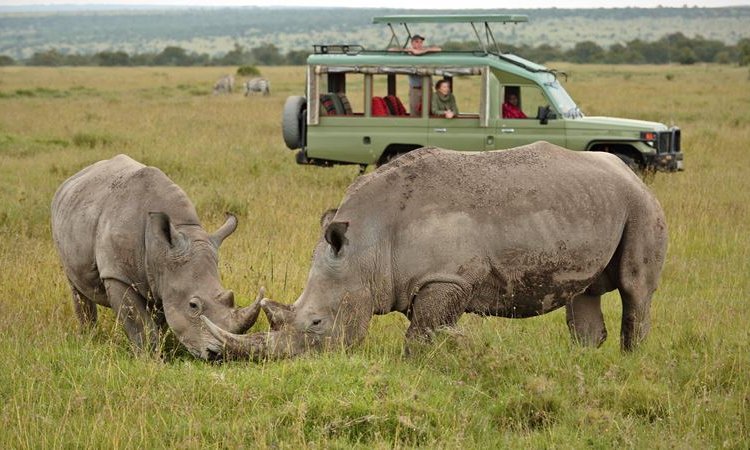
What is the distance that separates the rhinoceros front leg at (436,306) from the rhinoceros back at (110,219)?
1.73 meters

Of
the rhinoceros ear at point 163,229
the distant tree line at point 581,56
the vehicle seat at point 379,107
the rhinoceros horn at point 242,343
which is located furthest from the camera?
the distant tree line at point 581,56

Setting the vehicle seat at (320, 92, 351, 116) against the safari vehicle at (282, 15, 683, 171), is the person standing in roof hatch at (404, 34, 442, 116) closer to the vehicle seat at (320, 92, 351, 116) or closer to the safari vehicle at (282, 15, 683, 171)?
the safari vehicle at (282, 15, 683, 171)

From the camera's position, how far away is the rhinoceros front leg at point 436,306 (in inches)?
259

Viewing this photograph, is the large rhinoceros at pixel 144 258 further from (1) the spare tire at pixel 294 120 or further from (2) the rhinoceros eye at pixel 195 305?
(1) the spare tire at pixel 294 120

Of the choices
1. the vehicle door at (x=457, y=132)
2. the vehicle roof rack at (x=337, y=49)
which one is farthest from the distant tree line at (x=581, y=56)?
the vehicle door at (x=457, y=132)

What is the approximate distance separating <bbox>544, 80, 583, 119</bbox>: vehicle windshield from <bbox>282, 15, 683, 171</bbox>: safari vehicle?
0.04 feet

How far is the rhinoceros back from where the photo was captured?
284 inches

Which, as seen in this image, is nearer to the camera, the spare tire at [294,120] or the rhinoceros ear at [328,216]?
the rhinoceros ear at [328,216]

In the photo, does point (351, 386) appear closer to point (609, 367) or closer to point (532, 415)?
point (532, 415)

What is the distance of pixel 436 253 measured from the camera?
21.6 ft

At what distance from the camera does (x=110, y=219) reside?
734cm

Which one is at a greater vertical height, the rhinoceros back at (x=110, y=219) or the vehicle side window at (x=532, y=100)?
the vehicle side window at (x=532, y=100)

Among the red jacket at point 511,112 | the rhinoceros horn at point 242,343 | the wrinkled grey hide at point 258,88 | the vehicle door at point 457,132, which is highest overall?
the red jacket at point 511,112

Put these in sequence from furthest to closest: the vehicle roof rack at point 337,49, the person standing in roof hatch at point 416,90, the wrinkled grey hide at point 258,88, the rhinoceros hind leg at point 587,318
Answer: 1. the wrinkled grey hide at point 258,88
2. the vehicle roof rack at point 337,49
3. the person standing in roof hatch at point 416,90
4. the rhinoceros hind leg at point 587,318
